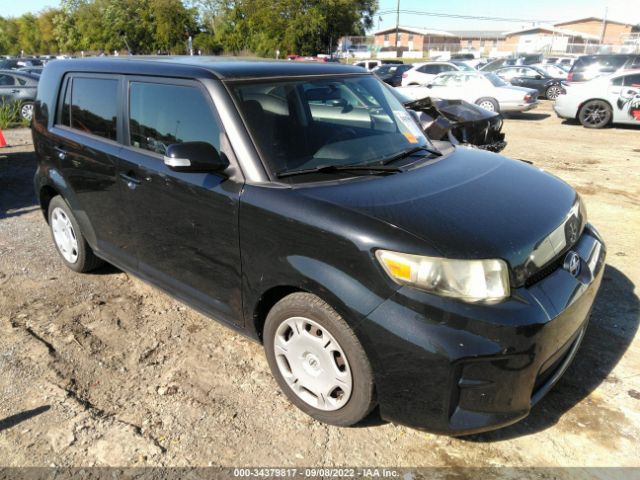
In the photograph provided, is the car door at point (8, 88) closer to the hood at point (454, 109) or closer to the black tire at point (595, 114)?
the hood at point (454, 109)

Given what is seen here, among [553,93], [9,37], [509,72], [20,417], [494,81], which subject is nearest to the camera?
[20,417]

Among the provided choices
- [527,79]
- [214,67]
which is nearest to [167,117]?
[214,67]

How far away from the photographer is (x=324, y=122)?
10.6ft

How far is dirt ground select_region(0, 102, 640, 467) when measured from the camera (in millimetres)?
2521

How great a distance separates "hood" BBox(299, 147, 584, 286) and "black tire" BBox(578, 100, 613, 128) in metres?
11.8

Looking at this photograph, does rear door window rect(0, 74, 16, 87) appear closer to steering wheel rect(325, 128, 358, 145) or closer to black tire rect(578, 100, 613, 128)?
steering wheel rect(325, 128, 358, 145)

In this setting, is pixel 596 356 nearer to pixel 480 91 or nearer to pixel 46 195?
pixel 46 195

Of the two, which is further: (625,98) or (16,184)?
(625,98)

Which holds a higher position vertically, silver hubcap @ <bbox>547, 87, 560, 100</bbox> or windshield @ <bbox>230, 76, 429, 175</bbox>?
windshield @ <bbox>230, 76, 429, 175</bbox>

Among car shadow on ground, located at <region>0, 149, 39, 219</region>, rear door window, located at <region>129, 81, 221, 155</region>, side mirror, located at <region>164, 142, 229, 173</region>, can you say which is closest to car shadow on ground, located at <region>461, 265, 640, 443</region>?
side mirror, located at <region>164, 142, 229, 173</region>

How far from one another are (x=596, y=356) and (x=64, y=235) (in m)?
4.30

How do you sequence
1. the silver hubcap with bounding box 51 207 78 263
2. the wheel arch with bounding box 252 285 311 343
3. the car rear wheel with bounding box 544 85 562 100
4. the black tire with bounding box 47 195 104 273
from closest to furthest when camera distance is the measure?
the wheel arch with bounding box 252 285 311 343 < the black tire with bounding box 47 195 104 273 < the silver hubcap with bounding box 51 207 78 263 < the car rear wheel with bounding box 544 85 562 100

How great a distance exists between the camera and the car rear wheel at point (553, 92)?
20020mm

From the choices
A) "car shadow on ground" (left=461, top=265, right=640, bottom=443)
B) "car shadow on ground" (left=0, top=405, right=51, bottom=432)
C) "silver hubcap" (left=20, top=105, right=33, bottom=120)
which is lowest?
"car shadow on ground" (left=0, top=405, right=51, bottom=432)
